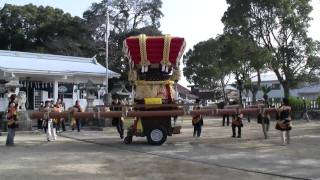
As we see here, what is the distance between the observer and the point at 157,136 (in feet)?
53.7

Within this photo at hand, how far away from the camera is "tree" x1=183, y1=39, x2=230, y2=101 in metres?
57.6

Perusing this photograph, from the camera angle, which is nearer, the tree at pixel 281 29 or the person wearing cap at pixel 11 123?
the person wearing cap at pixel 11 123

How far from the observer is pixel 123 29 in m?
56.7

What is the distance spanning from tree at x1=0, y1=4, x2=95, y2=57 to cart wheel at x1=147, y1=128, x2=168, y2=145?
33627 millimetres

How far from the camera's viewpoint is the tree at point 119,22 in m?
51.8

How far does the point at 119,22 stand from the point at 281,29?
24.8 meters

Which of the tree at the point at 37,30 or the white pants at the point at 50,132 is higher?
the tree at the point at 37,30

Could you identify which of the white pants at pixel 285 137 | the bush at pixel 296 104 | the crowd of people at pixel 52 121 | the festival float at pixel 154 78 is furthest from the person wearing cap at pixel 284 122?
the bush at pixel 296 104

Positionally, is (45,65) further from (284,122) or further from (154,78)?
(284,122)

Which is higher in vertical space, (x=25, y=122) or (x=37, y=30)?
(x=37, y=30)

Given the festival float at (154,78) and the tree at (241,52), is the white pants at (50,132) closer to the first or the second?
the festival float at (154,78)

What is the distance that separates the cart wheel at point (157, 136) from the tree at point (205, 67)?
3929 cm

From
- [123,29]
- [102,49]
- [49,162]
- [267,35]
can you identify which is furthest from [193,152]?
[123,29]

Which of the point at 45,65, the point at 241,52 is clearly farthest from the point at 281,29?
the point at 45,65
